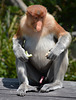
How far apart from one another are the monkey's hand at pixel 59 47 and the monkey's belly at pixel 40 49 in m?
0.16

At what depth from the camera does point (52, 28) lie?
336 centimetres

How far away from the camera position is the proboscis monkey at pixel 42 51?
327 cm

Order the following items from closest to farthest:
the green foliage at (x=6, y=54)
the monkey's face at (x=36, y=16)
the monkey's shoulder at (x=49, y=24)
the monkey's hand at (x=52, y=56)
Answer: the monkey's face at (x=36, y=16), the monkey's hand at (x=52, y=56), the monkey's shoulder at (x=49, y=24), the green foliage at (x=6, y=54)

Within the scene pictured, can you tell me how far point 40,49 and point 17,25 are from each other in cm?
333

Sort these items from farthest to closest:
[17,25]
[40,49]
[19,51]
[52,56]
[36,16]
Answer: [17,25] → [40,49] → [19,51] → [52,56] → [36,16]

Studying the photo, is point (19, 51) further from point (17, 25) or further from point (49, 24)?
point (17, 25)

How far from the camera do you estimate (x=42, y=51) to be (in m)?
3.45

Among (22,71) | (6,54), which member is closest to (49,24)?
(22,71)

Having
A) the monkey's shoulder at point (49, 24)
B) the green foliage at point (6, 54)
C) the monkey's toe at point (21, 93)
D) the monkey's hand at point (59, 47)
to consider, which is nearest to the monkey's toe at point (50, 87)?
the monkey's toe at point (21, 93)

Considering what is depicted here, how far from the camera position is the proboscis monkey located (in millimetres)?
3271

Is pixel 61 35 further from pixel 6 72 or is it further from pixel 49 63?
pixel 6 72

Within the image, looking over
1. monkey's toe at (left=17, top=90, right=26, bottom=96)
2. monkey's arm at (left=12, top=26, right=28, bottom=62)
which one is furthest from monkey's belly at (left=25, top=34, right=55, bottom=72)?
monkey's toe at (left=17, top=90, right=26, bottom=96)

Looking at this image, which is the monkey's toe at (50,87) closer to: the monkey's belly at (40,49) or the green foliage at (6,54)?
the monkey's belly at (40,49)

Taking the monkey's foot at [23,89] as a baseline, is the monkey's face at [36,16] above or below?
above
